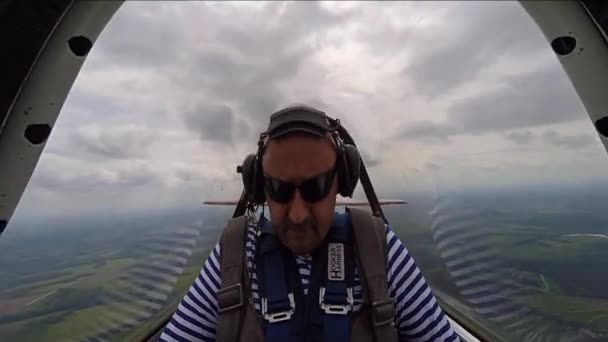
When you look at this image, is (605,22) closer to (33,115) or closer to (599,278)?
(33,115)

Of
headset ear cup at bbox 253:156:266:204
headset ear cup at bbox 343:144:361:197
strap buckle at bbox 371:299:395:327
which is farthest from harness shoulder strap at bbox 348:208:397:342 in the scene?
headset ear cup at bbox 253:156:266:204

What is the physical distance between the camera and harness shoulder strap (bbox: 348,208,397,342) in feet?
3.35

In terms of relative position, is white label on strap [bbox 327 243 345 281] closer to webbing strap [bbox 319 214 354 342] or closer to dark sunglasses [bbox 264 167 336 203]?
webbing strap [bbox 319 214 354 342]

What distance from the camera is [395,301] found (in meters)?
1.13

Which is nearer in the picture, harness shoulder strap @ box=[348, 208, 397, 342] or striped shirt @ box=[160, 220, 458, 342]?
harness shoulder strap @ box=[348, 208, 397, 342]

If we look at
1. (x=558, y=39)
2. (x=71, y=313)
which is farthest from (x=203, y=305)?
(x=71, y=313)

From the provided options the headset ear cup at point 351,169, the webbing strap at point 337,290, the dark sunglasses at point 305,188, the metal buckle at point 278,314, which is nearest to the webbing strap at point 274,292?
the metal buckle at point 278,314

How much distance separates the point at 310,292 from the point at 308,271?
0.07 meters

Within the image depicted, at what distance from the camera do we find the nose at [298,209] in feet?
3.41

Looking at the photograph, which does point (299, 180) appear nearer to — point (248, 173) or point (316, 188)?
point (316, 188)

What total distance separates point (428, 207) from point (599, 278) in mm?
1514

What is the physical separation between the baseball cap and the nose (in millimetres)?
206

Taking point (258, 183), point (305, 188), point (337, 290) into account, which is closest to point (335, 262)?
point (337, 290)

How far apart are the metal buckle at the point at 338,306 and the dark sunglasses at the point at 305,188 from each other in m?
0.32
